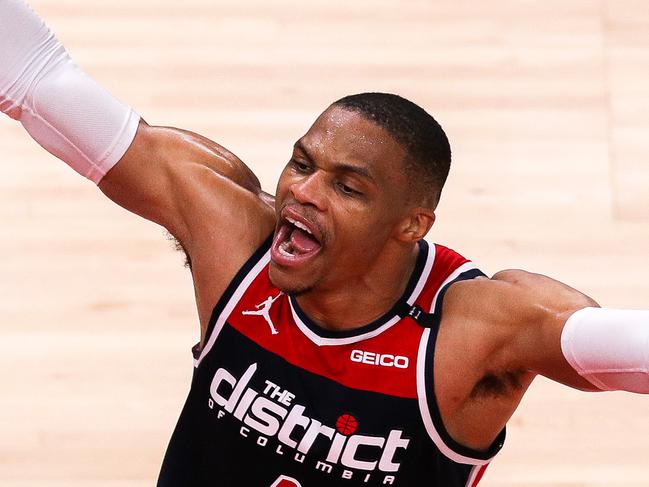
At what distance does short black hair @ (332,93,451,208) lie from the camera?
4.79 ft

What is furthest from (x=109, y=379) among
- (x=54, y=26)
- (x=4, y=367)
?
(x=54, y=26)

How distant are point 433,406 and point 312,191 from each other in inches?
11.5

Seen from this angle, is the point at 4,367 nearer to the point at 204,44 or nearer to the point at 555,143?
the point at 204,44

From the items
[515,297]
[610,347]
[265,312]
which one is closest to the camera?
[610,347]

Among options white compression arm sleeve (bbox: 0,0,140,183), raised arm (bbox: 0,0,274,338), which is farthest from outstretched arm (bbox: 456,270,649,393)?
white compression arm sleeve (bbox: 0,0,140,183)

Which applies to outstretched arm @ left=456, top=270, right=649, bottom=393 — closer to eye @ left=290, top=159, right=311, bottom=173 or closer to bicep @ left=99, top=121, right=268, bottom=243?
eye @ left=290, top=159, right=311, bottom=173

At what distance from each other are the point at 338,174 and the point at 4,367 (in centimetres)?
134

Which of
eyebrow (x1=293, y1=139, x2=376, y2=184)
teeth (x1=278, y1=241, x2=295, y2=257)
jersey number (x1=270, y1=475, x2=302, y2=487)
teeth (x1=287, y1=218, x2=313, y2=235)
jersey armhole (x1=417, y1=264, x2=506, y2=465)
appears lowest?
jersey number (x1=270, y1=475, x2=302, y2=487)

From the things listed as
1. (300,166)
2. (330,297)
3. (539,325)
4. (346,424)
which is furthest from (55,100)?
(539,325)

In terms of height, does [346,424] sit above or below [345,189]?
below

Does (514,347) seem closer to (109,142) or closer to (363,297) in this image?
(363,297)

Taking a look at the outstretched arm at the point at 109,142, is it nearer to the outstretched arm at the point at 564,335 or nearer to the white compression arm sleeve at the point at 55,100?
the white compression arm sleeve at the point at 55,100

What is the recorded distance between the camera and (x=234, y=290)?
1554mm

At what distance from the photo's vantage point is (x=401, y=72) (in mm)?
2998
